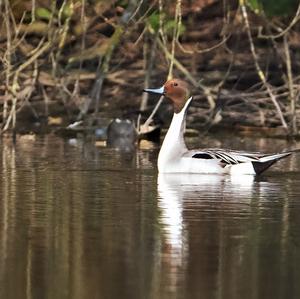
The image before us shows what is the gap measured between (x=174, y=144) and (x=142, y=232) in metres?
4.30

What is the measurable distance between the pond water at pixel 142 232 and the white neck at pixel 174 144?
0.77 feet

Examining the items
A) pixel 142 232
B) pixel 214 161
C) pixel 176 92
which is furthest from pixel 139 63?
pixel 142 232

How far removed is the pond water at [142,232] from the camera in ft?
27.7

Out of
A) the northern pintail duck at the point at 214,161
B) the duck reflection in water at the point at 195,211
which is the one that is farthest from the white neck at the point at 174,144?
the duck reflection in water at the point at 195,211

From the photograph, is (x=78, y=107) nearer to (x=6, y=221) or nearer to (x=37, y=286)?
(x=6, y=221)

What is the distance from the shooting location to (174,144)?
14.5 m

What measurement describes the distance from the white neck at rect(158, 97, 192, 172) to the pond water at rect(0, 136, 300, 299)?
235 millimetres

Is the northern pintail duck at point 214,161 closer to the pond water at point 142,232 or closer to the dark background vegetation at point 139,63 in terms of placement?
the pond water at point 142,232

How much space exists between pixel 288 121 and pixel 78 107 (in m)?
2.67

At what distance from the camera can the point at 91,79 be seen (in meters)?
21.7

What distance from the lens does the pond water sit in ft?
27.7

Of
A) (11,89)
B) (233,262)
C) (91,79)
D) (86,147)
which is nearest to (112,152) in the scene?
(86,147)

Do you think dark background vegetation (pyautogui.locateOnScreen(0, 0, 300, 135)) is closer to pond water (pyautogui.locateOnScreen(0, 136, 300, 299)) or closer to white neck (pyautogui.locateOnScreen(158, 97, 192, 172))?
white neck (pyautogui.locateOnScreen(158, 97, 192, 172))

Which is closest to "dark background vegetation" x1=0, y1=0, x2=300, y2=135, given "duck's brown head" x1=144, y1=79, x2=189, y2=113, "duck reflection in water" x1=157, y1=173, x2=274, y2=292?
"duck's brown head" x1=144, y1=79, x2=189, y2=113
